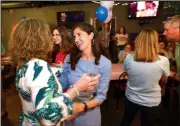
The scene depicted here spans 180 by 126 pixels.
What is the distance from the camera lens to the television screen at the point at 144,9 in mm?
7595

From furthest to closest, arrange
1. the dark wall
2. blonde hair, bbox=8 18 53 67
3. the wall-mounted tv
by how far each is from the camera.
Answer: the wall-mounted tv < the dark wall < blonde hair, bbox=8 18 53 67

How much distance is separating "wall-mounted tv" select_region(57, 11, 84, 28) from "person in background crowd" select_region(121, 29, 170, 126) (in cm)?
661

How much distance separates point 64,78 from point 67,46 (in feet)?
3.63

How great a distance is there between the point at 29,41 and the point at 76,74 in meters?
0.64

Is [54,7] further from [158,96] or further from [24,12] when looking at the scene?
[158,96]

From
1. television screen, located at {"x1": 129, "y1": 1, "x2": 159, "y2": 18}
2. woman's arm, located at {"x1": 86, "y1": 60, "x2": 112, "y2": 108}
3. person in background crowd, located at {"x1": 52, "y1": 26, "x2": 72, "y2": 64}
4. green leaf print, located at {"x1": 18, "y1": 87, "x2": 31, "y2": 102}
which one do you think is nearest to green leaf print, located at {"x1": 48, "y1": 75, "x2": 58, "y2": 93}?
green leaf print, located at {"x1": 18, "y1": 87, "x2": 31, "y2": 102}

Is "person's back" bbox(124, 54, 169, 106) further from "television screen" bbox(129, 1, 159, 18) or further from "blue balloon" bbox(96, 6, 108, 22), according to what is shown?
"television screen" bbox(129, 1, 159, 18)

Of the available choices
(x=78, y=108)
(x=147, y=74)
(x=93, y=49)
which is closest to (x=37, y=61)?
(x=78, y=108)

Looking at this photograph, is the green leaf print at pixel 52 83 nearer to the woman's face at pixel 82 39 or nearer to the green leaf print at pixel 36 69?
the green leaf print at pixel 36 69

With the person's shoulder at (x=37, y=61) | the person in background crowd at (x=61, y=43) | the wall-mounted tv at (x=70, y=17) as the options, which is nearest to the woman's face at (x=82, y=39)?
the person's shoulder at (x=37, y=61)

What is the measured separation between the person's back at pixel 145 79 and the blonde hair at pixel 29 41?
1.25 m

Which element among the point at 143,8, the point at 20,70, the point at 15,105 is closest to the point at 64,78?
the point at 20,70

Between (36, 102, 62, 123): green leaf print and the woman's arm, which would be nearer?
(36, 102, 62, 123): green leaf print

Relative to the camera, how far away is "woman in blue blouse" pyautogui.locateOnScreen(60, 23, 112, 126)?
5.14 ft
